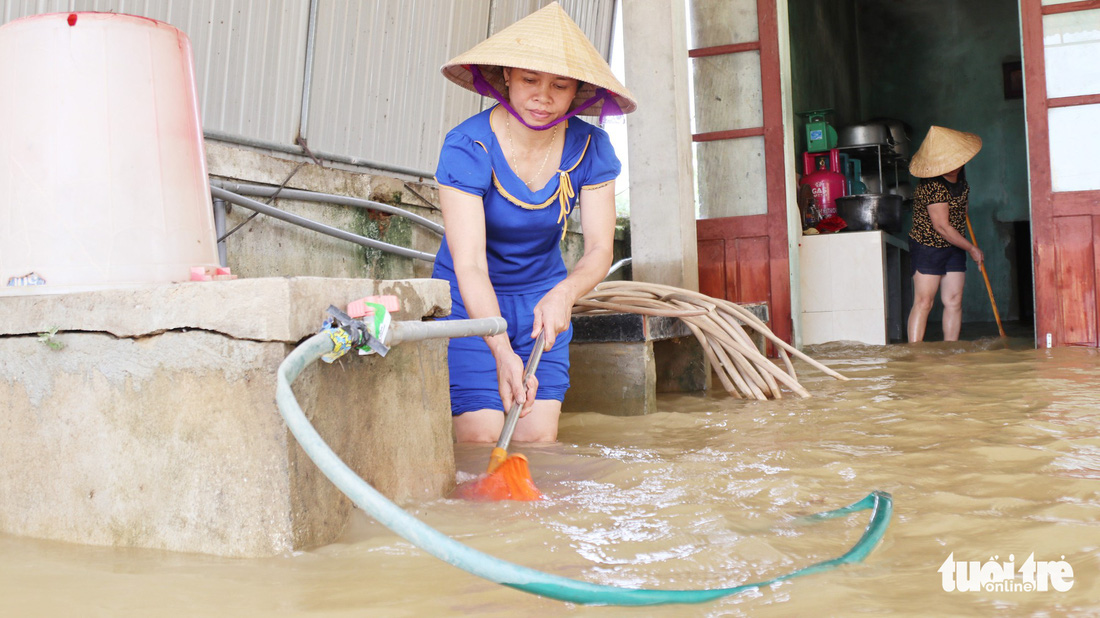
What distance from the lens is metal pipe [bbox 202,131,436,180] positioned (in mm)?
3309

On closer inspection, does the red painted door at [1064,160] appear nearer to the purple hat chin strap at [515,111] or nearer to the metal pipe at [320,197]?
the metal pipe at [320,197]

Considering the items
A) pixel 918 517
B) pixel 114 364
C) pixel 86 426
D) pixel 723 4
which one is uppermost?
pixel 723 4

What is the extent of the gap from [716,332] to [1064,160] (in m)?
2.86

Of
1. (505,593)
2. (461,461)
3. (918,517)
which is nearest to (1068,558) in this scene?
(918,517)

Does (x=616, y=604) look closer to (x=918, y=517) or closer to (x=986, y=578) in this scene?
(x=986, y=578)

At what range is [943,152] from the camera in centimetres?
567

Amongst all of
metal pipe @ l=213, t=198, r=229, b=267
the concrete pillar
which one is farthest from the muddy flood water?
the concrete pillar

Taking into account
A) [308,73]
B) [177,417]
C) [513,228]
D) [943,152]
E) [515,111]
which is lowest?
[177,417]

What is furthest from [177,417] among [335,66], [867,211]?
[867,211]

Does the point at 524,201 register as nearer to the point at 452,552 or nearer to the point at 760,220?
the point at 452,552

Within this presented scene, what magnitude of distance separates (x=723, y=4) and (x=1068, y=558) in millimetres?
4952

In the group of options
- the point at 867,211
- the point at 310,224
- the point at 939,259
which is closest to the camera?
the point at 310,224

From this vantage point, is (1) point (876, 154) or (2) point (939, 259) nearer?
(2) point (939, 259)

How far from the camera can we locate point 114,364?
1.61m
